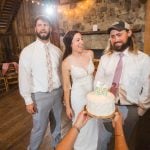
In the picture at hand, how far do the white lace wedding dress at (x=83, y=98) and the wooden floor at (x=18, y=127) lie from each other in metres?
0.63

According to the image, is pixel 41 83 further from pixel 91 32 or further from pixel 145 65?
pixel 91 32

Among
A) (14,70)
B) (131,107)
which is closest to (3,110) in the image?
(14,70)

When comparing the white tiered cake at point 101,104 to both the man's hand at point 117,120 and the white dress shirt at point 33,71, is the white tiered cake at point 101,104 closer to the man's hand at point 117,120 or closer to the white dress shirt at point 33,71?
the man's hand at point 117,120

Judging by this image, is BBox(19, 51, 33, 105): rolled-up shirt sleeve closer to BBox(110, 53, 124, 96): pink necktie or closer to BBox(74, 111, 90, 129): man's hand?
BBox(110, 53, 124, 96): pink necktie

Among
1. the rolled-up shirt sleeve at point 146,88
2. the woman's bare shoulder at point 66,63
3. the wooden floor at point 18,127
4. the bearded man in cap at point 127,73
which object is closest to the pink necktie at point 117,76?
the bearded man in cap at point 127,73

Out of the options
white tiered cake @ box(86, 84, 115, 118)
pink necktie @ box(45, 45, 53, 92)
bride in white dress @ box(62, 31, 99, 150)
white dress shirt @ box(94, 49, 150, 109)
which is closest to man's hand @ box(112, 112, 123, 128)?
white tiered cake @ box(86, 84, 115, 118)

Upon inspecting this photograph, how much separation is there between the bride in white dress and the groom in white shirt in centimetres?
16

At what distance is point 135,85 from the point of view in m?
1.99

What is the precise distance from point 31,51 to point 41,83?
0.40 meters

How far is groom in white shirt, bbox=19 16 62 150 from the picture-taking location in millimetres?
2359

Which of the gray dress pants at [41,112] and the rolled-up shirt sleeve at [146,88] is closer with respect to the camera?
the rolled-up shirt sleeve at [146,88]

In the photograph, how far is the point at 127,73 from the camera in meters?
1.96

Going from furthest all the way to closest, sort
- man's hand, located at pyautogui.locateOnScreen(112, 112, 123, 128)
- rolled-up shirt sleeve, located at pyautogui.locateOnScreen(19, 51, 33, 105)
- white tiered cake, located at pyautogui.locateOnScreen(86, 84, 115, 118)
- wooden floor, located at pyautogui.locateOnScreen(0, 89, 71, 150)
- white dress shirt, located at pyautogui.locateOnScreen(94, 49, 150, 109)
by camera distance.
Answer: wooden floor, located at pyautogui.locateOnScreen(0, 89, 71, 150) < rolled-up shirt sleeve, located at pyautogui.locateOnScreen(19, 51, 33, 105) < white dress shirt, located at pyautogui.locateOnScreen(94, 49, 150, 109) < white tiered cake, located at pyautogui.locateOnScreen(86, 84, 115, 118) < man's hand, located at pyautogui.locateOnScreen(112, 112, 123, 128)

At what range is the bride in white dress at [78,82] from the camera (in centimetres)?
240
